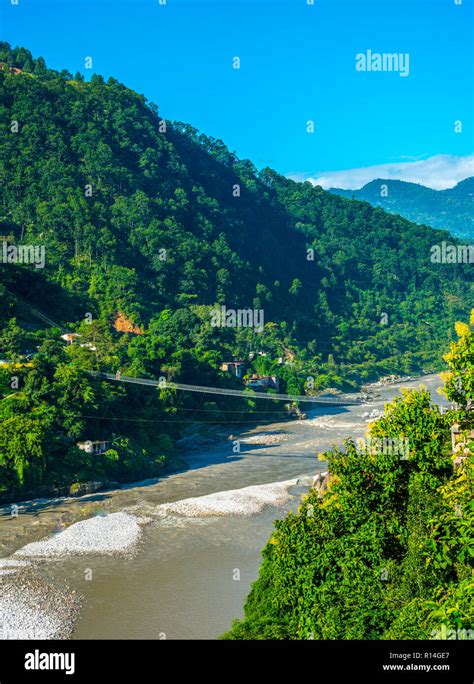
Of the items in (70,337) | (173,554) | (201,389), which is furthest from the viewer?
(70,337)

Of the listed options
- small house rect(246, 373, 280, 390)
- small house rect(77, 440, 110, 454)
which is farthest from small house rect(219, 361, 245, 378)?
small house rect(77, 440, 110, 454)

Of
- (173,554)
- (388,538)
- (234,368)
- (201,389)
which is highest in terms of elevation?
(234,368)

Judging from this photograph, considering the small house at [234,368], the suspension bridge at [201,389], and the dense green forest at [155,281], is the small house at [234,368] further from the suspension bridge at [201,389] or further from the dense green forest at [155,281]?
the suspension bridge at [201,389]

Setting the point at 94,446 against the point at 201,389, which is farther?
the point at 201,389

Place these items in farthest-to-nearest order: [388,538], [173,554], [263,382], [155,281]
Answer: [155,281]
[263,382]
[173,554]
[388,538]

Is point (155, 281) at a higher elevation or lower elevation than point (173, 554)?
higher

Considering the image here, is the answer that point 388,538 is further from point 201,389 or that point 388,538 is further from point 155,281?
point 155,281

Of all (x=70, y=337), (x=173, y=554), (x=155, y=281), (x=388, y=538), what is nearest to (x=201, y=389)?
(x=70, y=337)

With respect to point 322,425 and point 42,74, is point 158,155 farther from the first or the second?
point 322,425
